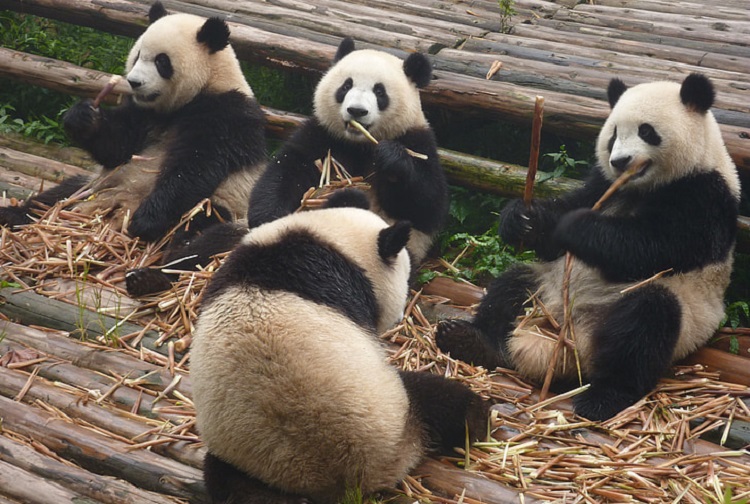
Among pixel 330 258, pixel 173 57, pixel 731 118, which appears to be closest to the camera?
pixel 330 258

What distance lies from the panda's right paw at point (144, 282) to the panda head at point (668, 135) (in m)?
3.08

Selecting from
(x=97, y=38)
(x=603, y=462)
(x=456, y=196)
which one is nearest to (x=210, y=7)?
(x=97, y=38)

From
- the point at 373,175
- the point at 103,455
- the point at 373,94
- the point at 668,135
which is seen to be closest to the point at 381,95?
the point at 373,94

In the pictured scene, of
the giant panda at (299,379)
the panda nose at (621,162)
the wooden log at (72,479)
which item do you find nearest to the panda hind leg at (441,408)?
the giant panda at (299,379)

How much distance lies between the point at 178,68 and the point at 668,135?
389cm

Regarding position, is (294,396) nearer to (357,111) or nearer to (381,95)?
(357,111)

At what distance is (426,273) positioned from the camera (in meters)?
6.77

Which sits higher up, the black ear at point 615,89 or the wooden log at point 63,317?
the black ear at point 615,89

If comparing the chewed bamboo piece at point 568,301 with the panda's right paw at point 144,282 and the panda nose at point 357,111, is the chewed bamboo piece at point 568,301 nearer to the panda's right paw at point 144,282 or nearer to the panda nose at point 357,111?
the panda nose at point 357,111

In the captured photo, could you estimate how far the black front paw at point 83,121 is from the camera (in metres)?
7.27

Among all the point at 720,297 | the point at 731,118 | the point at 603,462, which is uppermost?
the point at 731,118

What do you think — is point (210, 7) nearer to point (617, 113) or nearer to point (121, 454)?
point (617, 113)

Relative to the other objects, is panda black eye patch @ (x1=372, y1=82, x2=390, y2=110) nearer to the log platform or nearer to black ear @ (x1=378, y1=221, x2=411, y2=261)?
the log platform

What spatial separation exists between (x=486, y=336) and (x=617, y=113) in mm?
1613
